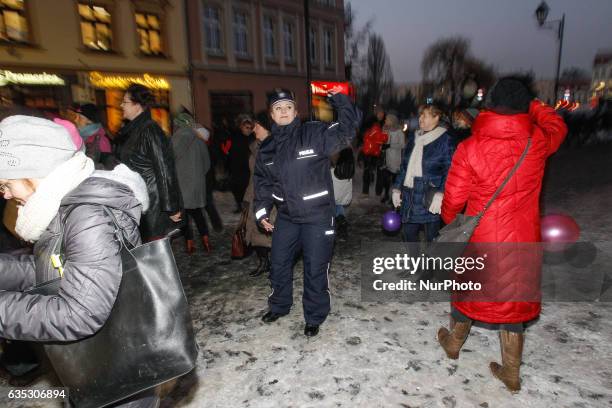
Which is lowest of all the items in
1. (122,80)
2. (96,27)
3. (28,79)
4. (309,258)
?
(309,258)

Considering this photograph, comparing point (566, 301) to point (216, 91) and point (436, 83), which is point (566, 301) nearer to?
point (216, 91)

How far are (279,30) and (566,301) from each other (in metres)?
20.6

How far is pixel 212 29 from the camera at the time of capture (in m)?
18.1

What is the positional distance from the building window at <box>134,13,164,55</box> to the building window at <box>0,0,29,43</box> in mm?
3826

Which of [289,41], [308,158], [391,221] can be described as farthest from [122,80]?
[308,158]

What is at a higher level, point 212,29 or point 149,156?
point 212,29

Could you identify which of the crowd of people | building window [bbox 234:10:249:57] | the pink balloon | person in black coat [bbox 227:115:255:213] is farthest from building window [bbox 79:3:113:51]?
the pink balloon

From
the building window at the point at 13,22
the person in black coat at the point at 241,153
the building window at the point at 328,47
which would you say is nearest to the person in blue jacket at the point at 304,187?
the person in black coat at the point at 241,153

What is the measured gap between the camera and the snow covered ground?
2736 mm

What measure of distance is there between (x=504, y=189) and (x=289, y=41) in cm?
2189

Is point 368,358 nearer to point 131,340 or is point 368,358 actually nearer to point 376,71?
point 131,340

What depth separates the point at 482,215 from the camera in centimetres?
257

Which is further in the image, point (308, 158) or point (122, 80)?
point (122, 80)

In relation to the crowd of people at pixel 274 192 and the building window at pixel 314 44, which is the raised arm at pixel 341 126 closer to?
the crowd of people at pixel 274 192
